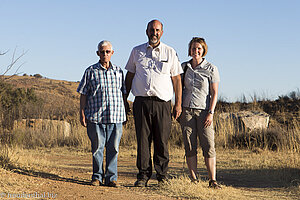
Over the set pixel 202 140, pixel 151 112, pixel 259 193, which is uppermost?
pixel 151 112

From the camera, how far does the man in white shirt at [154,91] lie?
5.30 metres

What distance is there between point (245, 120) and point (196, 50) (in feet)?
27.3

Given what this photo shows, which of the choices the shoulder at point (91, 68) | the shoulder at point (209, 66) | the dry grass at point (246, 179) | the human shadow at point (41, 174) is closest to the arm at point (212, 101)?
the shoulder at point (209, 66)

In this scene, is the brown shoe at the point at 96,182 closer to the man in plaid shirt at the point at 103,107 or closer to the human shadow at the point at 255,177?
the man in plaid shirt at the point at 103,107

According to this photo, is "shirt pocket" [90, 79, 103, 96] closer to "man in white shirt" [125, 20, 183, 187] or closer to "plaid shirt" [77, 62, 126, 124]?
"plaid shirt" [77, 62, 126, 124]

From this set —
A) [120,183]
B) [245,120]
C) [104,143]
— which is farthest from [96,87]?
[245,120]

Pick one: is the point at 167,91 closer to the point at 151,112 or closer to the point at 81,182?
the point at 151,112

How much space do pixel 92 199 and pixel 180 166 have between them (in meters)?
4.23

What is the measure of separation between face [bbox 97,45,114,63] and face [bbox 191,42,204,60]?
1188 millimetres

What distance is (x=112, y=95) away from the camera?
5.45m

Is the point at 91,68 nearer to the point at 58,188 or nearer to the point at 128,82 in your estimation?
the point at 128,82

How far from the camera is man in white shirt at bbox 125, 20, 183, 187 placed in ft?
17.4

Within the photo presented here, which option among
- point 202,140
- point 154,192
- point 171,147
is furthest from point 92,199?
point 171,147

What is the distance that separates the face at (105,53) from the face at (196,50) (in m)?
1.19
